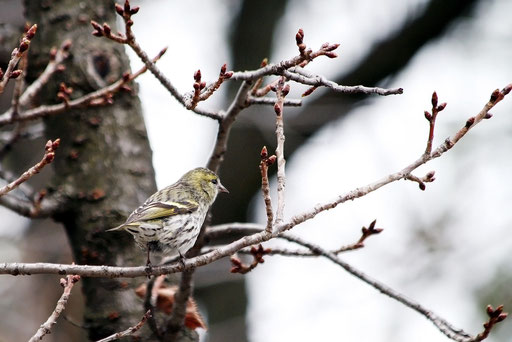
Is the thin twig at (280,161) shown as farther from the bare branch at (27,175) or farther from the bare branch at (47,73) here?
the bare branch at (47,73)

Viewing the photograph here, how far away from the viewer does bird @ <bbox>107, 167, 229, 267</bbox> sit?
12.6 feet

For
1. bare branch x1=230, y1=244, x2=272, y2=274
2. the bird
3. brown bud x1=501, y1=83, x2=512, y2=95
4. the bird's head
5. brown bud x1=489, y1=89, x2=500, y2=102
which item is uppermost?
the bird's head

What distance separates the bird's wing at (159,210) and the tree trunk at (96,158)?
0.53 ft

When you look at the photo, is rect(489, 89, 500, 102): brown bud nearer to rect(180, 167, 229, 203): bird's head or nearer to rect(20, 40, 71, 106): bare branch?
rect(180, 167, 229, 203): bird's head

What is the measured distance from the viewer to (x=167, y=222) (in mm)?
4055

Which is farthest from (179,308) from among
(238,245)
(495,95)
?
(495,95)

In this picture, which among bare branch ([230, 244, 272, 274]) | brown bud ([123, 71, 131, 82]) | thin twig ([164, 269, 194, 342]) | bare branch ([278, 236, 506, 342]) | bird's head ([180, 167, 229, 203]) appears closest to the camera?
bare branch ([278, 236, 506, 342])

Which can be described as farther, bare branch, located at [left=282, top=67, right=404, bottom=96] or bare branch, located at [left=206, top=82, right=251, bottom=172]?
bare branch, located at [left=206, top=82, right=251, bottom=172]

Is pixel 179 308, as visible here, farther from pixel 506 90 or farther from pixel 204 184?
pixel 506 90

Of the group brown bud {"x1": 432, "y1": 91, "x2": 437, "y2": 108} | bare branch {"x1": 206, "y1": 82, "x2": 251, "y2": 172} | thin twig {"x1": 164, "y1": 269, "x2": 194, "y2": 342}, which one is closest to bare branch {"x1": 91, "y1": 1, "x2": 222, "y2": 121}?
bare branch {"x1": 206, "y1": 82, "x2": 251, "y2": 172}

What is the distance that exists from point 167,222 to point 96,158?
2.01 ft

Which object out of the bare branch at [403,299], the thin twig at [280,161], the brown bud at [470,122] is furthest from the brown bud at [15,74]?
the brown bud at [470,122]

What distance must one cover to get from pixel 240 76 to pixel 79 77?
1.84 metres

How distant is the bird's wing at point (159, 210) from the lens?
12.4 feet
